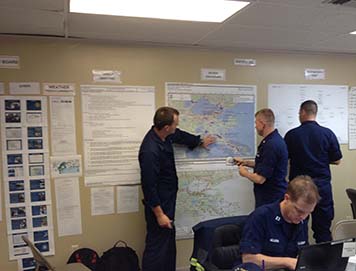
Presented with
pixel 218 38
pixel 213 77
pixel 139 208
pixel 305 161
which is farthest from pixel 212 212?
pixel 218 38

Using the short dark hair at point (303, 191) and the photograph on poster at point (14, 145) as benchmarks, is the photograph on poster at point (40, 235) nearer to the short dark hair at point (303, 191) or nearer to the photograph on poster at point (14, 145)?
the photograph on poster at point (14, 145)

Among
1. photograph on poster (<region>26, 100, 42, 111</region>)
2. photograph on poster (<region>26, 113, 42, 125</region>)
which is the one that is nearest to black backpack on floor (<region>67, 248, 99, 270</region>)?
photograph on poster (<region>26, 113, 42, 125</region>)

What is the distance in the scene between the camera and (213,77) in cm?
381

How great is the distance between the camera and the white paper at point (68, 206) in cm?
334

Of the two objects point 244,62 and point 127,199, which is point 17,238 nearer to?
point 127,199

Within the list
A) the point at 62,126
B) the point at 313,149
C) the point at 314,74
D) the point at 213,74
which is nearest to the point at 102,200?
the point at 62,126

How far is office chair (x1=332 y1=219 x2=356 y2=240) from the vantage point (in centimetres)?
260

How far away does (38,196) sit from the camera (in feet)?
10.7

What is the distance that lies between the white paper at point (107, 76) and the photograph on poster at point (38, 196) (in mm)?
1128

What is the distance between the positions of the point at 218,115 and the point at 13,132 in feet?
6.46

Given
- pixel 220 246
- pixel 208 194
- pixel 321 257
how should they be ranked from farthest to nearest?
1. pixel 208 194
2. pixel 220 246
3. pixel 321 257

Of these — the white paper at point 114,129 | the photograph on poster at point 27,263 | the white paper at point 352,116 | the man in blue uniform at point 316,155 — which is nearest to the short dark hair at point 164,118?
the white paper at point 114,129

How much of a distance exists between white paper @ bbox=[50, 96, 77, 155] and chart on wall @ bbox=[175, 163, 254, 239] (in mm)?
1084

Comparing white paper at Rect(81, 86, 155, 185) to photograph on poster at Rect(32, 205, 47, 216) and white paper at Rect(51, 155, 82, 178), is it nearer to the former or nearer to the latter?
white paper at Rect(51, 155, 82, 178)
